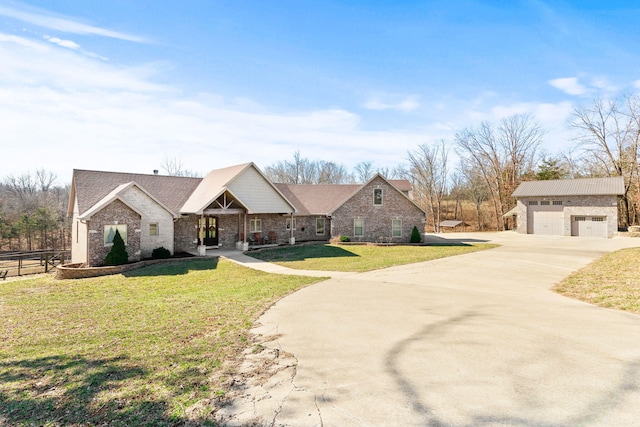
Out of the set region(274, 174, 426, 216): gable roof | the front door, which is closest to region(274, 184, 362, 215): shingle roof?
region(274, 174, 426, 216): gable roof

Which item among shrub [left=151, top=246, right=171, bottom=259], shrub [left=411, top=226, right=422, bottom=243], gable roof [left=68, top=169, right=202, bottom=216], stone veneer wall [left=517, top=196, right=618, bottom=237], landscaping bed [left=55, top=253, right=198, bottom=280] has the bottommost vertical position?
landscaping bed [left=55, top=253, right=198, bottom=280]

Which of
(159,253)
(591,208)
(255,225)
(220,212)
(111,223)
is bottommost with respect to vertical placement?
(159,253)

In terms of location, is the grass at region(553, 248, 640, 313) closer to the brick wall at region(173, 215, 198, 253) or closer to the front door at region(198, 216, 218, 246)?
the front door at region(198, 216, 218, 246)

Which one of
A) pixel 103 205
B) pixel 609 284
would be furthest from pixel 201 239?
pixel 609 284

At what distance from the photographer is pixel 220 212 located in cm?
2328

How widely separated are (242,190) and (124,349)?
18359mm

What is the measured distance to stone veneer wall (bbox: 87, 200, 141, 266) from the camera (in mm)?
19156

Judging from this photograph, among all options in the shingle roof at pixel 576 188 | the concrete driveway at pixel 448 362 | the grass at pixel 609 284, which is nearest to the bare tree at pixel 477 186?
the shingle roof at pixel 576 188

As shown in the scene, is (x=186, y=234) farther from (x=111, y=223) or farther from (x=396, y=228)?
(x=396, y=228)

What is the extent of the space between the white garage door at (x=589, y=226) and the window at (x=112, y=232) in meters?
36.7

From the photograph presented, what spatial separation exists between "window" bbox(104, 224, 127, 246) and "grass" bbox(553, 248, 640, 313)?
70.3ft

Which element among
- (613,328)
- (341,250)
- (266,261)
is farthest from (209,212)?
(613,328)

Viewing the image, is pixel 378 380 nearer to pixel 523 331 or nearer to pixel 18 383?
pixel 523 331

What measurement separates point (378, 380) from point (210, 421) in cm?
235
